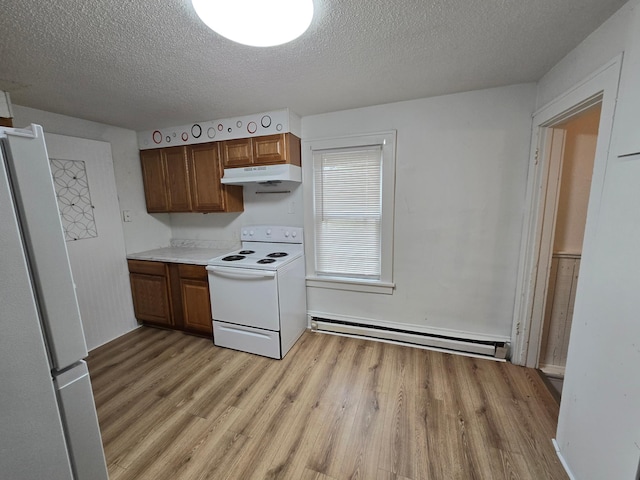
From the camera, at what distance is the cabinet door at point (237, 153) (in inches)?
100

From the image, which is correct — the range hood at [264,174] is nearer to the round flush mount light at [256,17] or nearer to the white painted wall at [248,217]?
the white painted wall at [248,217]

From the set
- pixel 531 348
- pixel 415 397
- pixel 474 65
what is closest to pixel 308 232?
pixel 415 397

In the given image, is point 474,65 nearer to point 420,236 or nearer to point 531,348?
point 420,236

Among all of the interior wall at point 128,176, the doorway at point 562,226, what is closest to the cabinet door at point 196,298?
the interior wall at point 128,176

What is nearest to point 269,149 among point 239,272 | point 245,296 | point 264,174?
point 264,174

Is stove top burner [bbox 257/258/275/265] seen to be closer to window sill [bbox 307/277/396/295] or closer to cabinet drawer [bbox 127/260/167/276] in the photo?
window sill [bbox 307/277/396/295]

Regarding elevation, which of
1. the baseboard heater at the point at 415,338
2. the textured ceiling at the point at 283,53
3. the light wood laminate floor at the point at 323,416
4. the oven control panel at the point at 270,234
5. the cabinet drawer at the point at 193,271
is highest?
the textured ceiling at the point at 283,53

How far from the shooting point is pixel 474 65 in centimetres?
169

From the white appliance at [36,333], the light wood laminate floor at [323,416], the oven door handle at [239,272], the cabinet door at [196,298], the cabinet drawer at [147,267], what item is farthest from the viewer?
A: the cabinet drawer at [147,267]

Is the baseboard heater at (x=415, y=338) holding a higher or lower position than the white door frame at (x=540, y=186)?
lower

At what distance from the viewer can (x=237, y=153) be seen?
2.59 m

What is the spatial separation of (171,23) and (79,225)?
2248 mm

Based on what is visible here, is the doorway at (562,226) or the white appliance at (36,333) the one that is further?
the doorway at (562,226)

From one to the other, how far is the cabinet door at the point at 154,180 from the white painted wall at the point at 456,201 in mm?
1786
